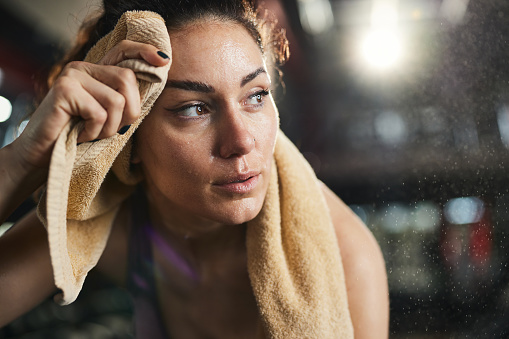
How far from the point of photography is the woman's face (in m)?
0.41

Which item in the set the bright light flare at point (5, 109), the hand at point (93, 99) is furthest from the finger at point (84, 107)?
the bright light flare at point (5, 109)

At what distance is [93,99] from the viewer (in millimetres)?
357

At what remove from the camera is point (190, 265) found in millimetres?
638

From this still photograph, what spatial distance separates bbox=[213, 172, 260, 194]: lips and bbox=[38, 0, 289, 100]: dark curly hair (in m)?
0.15

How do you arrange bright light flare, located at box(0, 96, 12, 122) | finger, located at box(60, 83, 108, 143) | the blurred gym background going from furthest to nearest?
bright light flare, located at box(0, 96, 12, 122)
the blurred gym background
finger, located at box(60, 83, 108, 143)

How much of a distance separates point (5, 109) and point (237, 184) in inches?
52.2

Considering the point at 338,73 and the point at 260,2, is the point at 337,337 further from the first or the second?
the point at 338,73

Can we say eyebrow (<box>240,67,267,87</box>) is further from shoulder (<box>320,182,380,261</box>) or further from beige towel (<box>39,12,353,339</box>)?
shoulder (<box>320,182,380,261</box>)

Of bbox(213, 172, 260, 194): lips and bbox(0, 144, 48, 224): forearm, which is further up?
bbox(213, 172, 260, 194): lips

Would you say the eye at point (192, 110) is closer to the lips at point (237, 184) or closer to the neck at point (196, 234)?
the lips at point (237, 184)

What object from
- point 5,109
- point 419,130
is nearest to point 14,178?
point 419,130

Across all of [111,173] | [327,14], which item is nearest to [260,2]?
[327,14]

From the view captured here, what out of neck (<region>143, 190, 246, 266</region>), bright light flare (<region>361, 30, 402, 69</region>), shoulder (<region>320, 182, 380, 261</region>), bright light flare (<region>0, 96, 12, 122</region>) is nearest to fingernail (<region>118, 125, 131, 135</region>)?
neck (<region>143, 190, 246, 266</region>)

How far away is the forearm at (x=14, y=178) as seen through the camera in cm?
42
